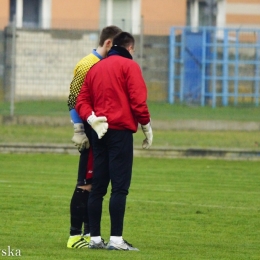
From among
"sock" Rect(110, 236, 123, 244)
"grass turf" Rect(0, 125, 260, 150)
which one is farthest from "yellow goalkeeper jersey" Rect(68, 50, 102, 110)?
"grass turf" Rect(0, 125, 260, 150)

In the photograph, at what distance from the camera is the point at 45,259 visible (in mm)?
8070

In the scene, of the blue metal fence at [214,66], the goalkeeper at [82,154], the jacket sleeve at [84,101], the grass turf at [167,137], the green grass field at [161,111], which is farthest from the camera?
the blue metal fence at [214,66]

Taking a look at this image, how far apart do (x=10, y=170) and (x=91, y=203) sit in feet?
24.1

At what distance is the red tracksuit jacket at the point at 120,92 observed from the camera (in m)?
8.65

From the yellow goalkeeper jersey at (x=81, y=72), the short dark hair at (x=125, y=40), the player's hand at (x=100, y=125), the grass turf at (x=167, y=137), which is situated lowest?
the grass turf at (x=167, y=137)

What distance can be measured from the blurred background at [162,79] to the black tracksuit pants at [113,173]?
37.3 feet

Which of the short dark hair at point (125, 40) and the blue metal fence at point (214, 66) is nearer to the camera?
the short dark hair at point (125, 40)

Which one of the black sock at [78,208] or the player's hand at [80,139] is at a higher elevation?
the player's hand at [80,139]

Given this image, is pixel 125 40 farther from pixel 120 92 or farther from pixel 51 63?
pixel 51 63

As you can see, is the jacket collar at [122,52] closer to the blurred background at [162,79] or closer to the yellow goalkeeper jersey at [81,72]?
the yellow goalkeeper jersey at [81,72]

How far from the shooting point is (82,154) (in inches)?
362

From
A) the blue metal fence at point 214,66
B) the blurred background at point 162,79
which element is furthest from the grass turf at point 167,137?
the blue metal fence at point 214,66

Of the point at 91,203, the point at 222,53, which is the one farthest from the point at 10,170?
the point at 222,53

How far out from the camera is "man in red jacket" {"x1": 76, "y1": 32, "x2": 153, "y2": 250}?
867cm
